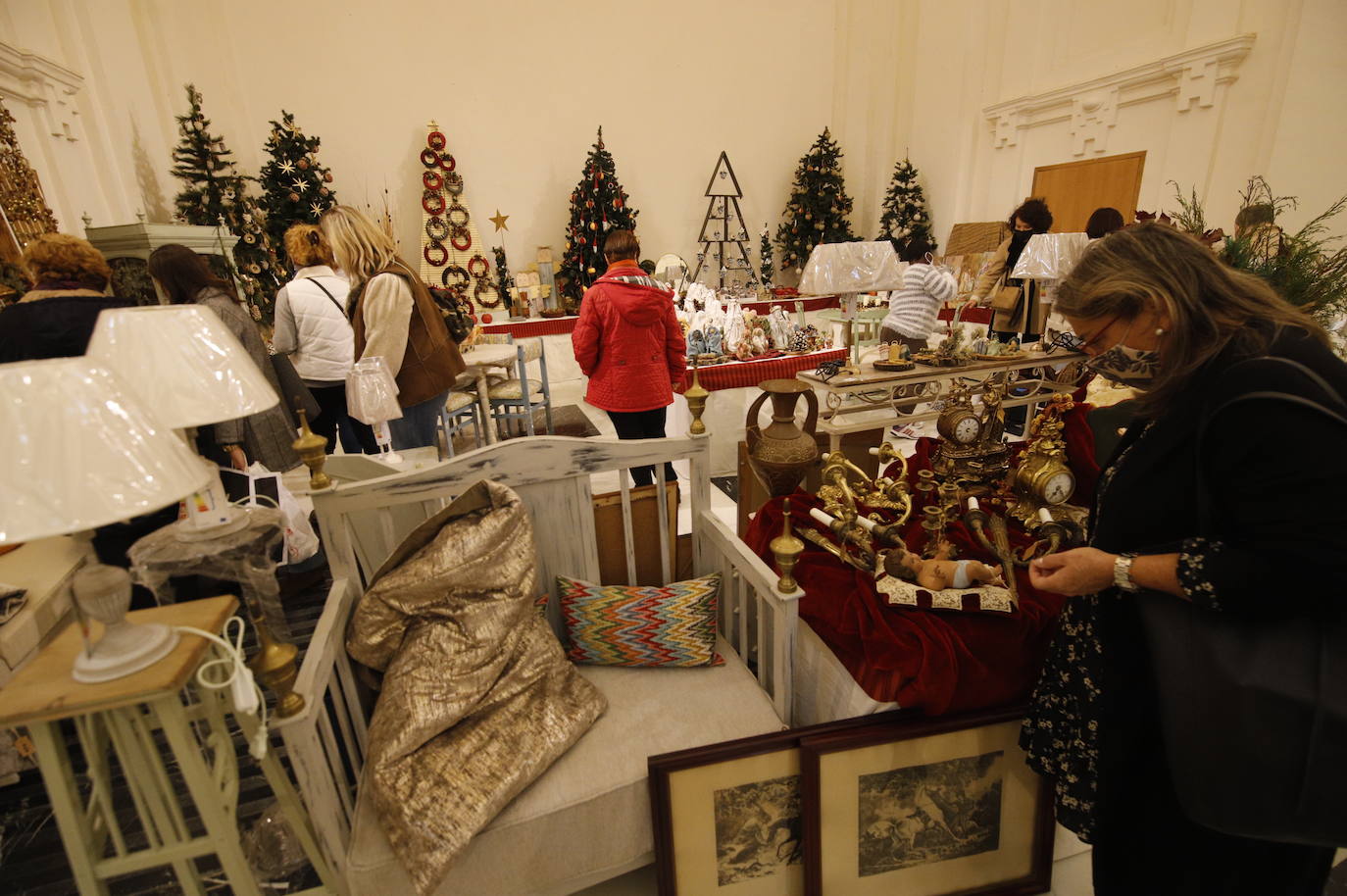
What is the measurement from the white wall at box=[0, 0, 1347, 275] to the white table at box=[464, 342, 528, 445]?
2.95 m

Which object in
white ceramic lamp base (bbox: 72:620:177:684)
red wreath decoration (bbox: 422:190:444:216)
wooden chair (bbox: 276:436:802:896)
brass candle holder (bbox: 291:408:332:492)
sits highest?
red wreath decoration (bbox: 422:190:444:216)

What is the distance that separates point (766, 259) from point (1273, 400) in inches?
315

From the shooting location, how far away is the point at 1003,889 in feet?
5.08

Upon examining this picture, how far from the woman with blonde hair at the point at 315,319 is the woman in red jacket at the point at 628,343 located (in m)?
1.09

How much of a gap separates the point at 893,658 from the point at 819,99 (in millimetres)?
8547

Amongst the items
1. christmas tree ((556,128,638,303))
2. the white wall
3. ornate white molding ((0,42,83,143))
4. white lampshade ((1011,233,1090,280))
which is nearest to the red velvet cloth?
white lampshade ((1011,233,1090,280))

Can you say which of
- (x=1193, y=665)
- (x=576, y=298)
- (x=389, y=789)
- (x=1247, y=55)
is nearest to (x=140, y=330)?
(x=389, y=789)

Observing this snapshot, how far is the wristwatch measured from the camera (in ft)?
3.46

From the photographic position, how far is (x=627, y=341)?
9.84ft

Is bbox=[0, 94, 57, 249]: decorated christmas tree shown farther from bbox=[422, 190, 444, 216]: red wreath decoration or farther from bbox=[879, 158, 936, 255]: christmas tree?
bbox=[879, 158, 936, 255]: christmas tree

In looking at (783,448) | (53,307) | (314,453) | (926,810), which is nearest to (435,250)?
(53,307)

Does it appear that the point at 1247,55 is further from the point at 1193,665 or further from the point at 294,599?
the point at 294,599

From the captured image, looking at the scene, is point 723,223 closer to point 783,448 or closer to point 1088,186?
point 1088,186

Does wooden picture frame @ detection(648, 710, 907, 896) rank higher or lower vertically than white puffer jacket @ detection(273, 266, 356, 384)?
lower
